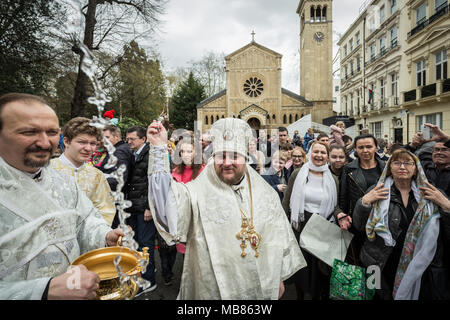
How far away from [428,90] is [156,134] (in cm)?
2152

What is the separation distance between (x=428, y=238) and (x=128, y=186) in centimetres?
369

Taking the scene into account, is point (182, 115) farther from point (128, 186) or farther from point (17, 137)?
point (17, 137)

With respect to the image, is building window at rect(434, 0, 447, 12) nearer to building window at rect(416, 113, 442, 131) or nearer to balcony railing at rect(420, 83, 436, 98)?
balcony railing at rect(420, 83, 436, 98)

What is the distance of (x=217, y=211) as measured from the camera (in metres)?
1.87

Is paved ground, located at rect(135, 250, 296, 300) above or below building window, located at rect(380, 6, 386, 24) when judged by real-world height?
below

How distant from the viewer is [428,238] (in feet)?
7.66

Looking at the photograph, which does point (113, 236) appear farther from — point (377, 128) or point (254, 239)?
point (377, 128)

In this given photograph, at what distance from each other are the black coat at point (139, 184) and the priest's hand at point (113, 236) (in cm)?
205

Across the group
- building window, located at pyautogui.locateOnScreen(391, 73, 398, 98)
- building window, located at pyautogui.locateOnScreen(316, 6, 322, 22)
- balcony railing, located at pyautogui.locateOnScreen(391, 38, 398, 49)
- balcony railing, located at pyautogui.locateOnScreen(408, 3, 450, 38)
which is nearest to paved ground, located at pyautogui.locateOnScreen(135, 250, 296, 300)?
balcony railing, located at pyautogui.locateOnScreen(408, 3, 450, 38)

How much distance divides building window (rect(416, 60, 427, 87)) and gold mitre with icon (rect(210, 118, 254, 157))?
21826mm

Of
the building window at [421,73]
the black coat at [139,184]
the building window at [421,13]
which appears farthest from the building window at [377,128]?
the black coat at [139,184]

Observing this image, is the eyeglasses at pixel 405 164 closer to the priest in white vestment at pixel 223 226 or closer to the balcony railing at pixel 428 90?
the priest in white vestment at pixel 223 226

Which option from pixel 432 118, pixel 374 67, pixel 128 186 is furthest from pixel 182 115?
pixel 128 186

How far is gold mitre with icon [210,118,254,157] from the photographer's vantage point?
6.37 ft
